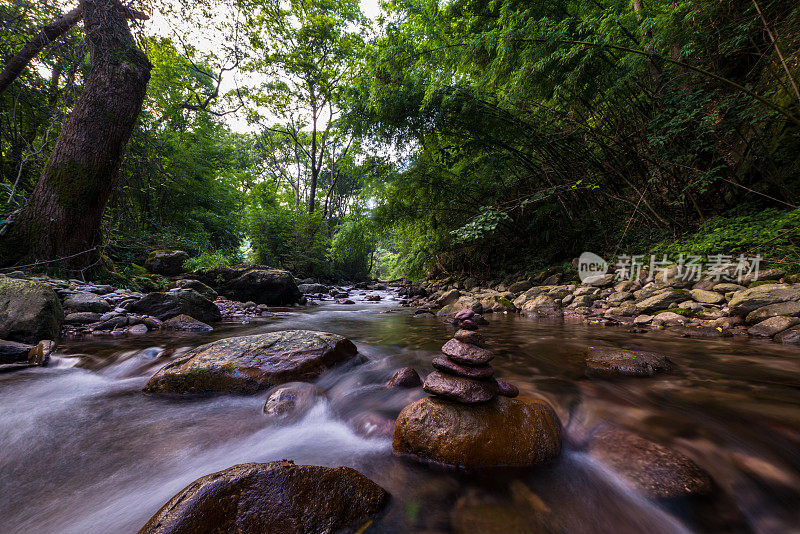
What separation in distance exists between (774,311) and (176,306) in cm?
978

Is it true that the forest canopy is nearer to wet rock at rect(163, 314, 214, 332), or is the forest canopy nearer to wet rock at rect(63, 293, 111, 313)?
wet rock at rect(63, 293, 111, 313)

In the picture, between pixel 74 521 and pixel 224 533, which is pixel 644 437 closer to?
pixel 224 533

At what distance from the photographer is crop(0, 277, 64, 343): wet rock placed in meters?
3.34

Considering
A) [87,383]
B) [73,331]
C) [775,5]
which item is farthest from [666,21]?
[73,331]

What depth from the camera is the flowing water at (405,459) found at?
4.00 ft

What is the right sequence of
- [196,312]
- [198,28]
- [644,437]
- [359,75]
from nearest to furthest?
[644,437] < [196,312] < [198,28] < [359,75]

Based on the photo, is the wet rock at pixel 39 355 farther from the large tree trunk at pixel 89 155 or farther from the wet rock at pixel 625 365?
the wet rock at pixel 625 365

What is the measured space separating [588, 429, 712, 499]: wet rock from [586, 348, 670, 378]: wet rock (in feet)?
3.82

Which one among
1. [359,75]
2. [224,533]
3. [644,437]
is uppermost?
Answer: [359,75]

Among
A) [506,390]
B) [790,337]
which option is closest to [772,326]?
[790,337]

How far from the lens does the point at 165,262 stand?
27.1ft

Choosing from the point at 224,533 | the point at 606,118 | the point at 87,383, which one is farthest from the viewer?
the point at 606,118

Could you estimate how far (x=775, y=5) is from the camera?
5.18 meters

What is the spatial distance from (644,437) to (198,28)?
39.6 ft
